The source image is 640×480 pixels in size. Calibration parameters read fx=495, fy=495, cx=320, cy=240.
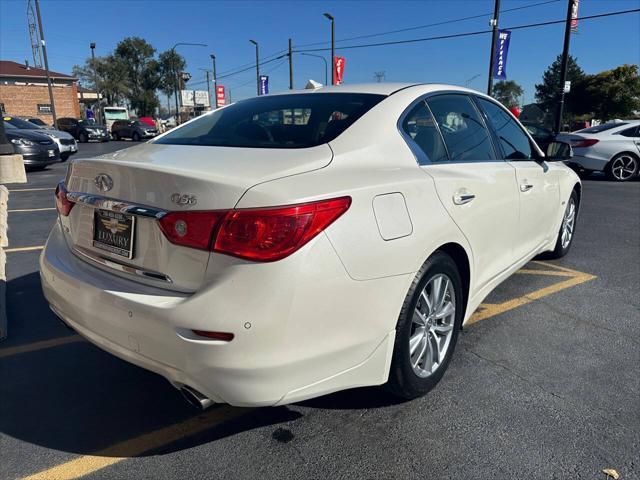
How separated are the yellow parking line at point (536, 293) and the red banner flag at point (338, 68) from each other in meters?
26.2

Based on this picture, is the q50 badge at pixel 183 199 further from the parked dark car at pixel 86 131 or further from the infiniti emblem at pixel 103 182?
the parked dark car at pixel 86 131

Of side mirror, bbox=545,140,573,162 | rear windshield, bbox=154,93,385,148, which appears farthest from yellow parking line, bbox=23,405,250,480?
side mirror, bbox=545,140,573,162

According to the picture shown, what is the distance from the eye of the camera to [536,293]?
4.20 meters

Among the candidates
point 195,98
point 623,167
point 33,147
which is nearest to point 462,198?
point 623,167

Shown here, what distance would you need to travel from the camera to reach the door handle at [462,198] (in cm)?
259

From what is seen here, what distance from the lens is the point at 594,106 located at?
4866 cm

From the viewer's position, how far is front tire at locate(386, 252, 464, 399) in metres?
2.29

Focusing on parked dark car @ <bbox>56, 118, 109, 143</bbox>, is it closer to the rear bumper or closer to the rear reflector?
the rear bumper

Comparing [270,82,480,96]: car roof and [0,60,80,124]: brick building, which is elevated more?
[0,60,80,124]: brick building

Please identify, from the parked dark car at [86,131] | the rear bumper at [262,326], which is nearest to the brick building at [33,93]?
the parked dark car at [86,131]

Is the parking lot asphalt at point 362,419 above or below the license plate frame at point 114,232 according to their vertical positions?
below

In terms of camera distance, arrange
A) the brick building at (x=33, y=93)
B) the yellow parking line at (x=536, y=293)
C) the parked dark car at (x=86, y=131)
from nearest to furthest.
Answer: the yellow parking line at (x=536, y=293) → the parked dark car at (x=86, y=131) → the brick building at (x=33, y=93)

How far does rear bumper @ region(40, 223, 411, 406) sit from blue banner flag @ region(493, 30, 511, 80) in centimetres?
1972

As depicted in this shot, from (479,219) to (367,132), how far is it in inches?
34.8
